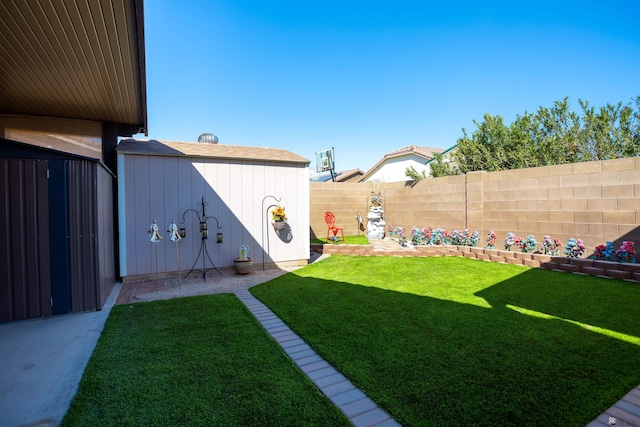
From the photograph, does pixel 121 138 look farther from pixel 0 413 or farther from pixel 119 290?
pixel 0 413

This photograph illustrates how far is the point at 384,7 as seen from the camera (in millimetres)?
8883

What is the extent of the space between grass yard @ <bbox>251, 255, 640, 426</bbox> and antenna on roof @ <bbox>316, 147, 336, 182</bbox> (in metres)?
10.4

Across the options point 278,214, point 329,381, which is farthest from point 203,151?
point 329,381

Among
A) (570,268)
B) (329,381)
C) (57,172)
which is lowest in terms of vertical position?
(329,381)

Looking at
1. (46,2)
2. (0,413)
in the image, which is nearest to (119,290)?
(0,413)

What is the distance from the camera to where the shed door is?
394 cm

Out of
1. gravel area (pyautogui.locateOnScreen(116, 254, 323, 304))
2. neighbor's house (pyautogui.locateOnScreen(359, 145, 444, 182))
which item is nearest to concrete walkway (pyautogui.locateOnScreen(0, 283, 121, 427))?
gravel area (pyautogui.locateOnScreen(116, 254, 323, 304))

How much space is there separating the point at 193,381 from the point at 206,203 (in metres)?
4.55

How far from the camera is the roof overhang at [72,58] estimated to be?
2883 mm

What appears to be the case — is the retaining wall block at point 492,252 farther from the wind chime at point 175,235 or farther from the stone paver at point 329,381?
the wind chime at point 175,235

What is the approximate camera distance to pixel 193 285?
18.8 ft

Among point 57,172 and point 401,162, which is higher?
point 401,162

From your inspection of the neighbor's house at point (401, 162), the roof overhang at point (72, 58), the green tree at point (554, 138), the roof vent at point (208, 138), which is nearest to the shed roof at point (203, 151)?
the roof overhang at point (72, 58)

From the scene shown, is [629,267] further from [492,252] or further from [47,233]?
[47,233]
